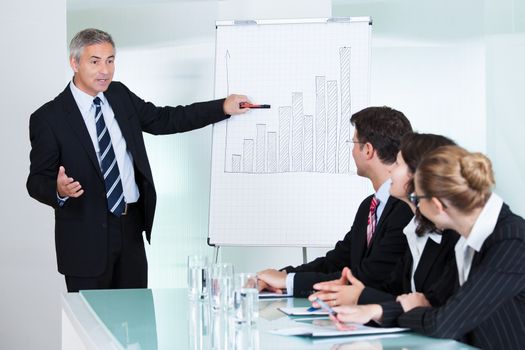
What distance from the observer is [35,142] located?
383 centimetres

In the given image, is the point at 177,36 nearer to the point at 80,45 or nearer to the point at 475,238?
the point at 80,45

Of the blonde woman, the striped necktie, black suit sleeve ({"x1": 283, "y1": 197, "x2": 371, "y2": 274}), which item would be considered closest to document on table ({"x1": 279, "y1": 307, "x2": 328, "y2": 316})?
the blonde woman

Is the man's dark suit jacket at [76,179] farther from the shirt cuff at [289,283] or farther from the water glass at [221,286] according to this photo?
the water glass at [221,286]

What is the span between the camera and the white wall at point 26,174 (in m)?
5.16

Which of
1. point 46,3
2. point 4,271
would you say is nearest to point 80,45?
point 46,3

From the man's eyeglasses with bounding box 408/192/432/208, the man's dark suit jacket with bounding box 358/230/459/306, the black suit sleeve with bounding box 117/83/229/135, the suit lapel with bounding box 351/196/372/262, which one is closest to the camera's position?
the man's eyeglasses with bounding box 408/192/432/208

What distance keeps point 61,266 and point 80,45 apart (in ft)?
3.35

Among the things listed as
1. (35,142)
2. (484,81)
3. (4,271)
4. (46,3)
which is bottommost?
(4,271)

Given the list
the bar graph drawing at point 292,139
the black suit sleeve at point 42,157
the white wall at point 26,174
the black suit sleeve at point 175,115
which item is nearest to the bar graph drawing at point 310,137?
the bar graph drawing at point 292,139

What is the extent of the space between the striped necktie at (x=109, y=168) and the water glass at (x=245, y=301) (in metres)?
1.74

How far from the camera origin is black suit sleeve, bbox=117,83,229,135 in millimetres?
4164

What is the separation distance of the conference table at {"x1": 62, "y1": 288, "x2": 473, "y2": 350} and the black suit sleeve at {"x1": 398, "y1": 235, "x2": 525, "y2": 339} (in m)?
0.04

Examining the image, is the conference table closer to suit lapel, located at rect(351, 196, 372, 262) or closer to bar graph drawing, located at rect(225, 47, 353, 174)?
suit lapel, located at rect(351, 196, 372, 262)

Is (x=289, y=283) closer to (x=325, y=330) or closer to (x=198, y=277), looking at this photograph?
(x=198, y=277)
